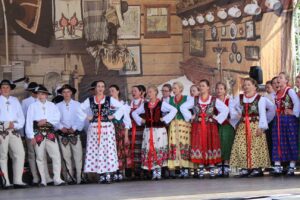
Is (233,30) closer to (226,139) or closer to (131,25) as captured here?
(131,25)

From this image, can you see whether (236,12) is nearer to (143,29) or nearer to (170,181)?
(143,29)

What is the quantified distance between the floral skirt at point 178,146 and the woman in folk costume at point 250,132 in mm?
648

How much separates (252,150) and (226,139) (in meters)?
0.43

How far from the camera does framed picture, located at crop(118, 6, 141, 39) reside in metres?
11.9

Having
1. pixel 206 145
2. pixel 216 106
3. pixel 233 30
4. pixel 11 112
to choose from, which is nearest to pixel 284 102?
pixel 216 106

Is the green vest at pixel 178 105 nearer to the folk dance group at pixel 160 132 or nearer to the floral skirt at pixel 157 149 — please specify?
the folk dance group at pixel 160 132

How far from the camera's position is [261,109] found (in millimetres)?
10180

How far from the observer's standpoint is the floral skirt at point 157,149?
1039 cm

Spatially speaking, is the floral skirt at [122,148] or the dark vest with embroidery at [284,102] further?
the floral skirt at [122,148]

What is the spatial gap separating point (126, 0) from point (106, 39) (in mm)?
700

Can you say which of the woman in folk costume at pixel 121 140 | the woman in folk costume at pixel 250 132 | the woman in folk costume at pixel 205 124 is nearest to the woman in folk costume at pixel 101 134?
the woman in folk costume at pixel 121 140

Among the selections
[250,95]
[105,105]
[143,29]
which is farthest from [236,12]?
[105,105]

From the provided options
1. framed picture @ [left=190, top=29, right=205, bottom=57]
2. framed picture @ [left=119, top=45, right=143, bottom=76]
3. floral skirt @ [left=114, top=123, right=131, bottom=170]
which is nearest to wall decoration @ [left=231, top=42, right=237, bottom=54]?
framed picture @ [left=190, top=29, right=205, bottom=57]

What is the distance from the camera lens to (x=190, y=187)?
30.7ft
